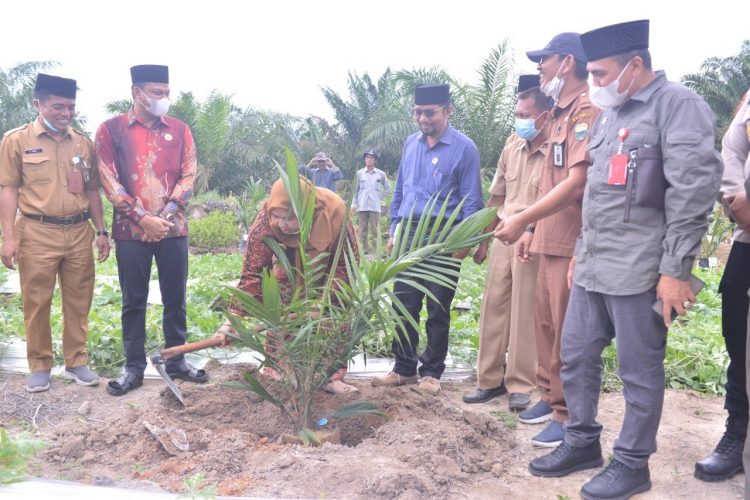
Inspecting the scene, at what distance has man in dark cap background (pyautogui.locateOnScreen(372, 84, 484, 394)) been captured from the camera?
13.3ft

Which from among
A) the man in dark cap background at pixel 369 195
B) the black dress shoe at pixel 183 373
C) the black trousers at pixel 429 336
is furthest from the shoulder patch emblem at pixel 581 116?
the man in dark cap background at pixel 369 195

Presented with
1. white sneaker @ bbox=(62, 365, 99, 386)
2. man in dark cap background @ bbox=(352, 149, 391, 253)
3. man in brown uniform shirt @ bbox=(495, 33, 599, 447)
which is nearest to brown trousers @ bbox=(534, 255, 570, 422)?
man in brown uniform shirt @ bbox=(495, 33, 599, 447)

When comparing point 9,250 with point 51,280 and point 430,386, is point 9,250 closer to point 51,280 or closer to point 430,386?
point 51,280

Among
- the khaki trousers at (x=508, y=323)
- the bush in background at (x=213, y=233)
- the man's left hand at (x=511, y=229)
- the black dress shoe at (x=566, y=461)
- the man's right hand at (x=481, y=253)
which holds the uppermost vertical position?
the man's left hand at (x=511, y=229)

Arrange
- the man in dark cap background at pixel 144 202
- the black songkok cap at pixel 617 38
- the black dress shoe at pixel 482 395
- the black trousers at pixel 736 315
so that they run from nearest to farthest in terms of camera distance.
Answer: the black songkok cap at pixel 617 38
the black trousers at pixel 736 315
the black dress shoe at pixel 482 395
the man in dark cap background at pixel 144 202

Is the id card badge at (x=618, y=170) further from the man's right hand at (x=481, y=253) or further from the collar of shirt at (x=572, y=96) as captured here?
the man's right hand at (x=481, y=253)

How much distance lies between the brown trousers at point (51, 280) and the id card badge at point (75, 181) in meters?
0.21

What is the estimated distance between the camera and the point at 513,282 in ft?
12.3

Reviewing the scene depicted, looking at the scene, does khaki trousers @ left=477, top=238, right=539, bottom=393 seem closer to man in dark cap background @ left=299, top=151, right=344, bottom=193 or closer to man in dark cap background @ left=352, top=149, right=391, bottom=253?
man in dark cap background @ left=352, top=149, right=391, bottom=253

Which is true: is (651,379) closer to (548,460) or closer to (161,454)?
(548,460)

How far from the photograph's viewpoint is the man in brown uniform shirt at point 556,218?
3.09 m

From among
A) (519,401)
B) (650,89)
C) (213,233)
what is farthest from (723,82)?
(650,89)

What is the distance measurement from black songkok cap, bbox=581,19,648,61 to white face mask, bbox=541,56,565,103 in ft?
2.33

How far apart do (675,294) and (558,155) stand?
105 centimetres
